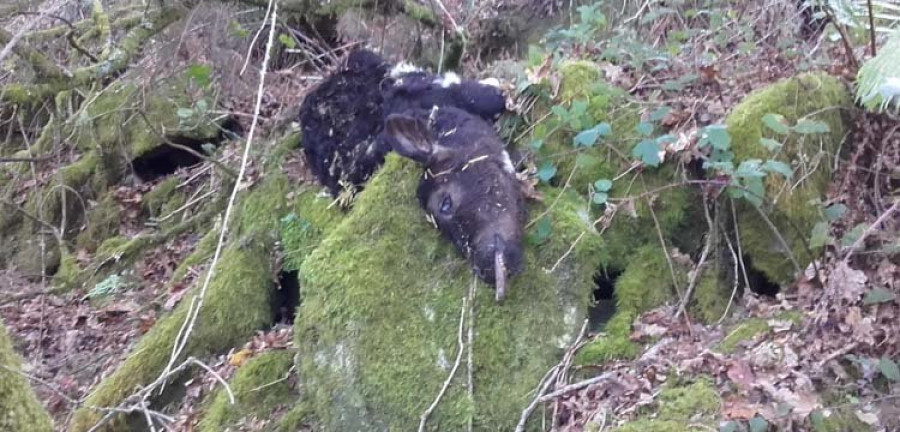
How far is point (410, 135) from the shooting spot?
16.9 ft

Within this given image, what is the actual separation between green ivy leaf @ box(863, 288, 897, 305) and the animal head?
70.8 inches

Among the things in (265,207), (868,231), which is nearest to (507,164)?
(868,231)

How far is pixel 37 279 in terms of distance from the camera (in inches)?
352

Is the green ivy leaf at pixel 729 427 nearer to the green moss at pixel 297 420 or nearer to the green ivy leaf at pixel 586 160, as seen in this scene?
the green ivy leaf at pixel 586 160

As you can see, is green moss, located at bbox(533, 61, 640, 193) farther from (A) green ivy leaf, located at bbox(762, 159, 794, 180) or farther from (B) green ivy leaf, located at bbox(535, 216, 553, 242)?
(A) green ivy leaf, located at bbox(762, 159, 794, 180)

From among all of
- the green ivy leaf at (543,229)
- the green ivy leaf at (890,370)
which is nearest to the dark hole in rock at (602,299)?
the green ivy leaf at (543,229)

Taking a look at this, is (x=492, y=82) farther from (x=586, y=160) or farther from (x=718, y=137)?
(x=718, y=137)

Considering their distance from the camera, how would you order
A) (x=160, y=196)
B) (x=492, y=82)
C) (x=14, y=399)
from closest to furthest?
(x=14, y=399) < (x=492, y=82) < (x=160, y=196)

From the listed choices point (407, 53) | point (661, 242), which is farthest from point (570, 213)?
point (407, 53)

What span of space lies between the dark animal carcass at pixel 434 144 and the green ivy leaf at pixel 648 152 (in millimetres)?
766

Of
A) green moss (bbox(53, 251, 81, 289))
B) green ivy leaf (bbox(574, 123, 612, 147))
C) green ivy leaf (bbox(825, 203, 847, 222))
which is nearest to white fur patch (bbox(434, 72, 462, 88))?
green ivy leaf (bbox(574, 123, 612, 147))

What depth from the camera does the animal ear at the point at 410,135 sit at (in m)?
5.10

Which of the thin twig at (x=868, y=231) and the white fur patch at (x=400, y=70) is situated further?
the white fur patch at (x=400, y=70)

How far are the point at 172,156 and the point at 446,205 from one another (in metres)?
5.86
